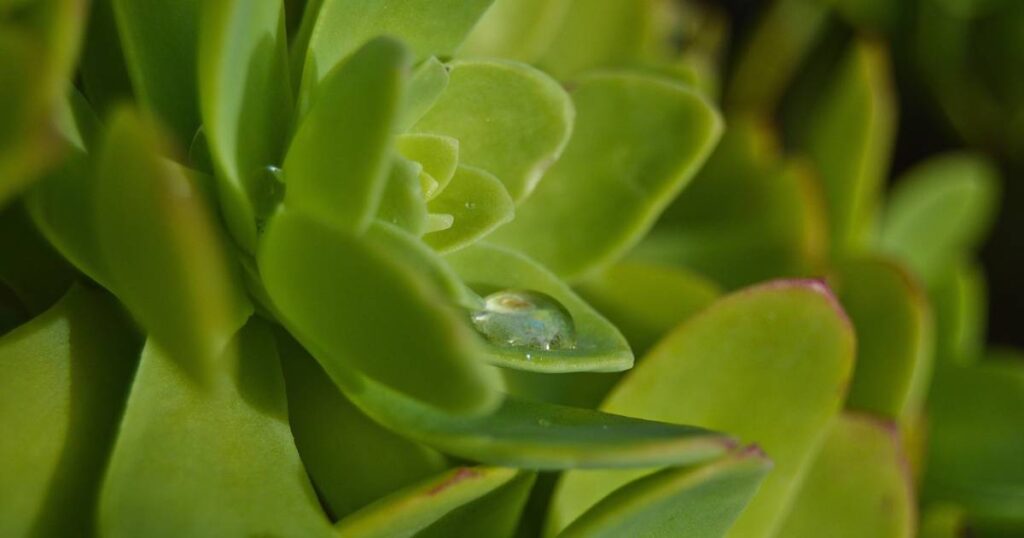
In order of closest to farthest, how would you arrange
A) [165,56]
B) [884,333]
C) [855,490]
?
1. [165,56]
2. [855,490]
3. [884,333]

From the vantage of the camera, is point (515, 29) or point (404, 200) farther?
point (515, 29)

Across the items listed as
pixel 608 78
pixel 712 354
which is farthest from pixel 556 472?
pixel 608 78

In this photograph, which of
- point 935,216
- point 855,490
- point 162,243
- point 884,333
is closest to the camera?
point 162,243

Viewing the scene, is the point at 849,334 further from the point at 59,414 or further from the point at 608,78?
the point at 59,414

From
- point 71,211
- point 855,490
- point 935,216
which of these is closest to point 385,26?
point 71,211

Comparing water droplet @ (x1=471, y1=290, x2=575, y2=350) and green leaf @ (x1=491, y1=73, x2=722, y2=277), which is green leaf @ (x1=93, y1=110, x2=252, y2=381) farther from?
green leaf @ (x1=491, y1=73, x2=722, y2=277)

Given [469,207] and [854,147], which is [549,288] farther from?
[854,147]

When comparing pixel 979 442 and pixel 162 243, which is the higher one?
pixel 162 243

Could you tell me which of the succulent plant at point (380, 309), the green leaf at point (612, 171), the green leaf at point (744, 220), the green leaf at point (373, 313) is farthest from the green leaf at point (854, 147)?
the green leaf at point (373, 313)
